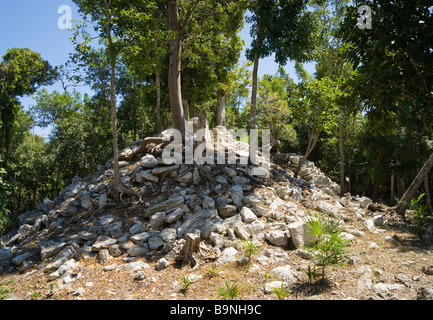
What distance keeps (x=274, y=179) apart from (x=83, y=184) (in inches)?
267

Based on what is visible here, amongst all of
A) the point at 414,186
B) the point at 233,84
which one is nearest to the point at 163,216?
the point at 414,186

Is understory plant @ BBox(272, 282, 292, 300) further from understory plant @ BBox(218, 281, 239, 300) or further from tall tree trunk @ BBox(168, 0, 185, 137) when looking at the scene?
tall tree trunk @ BBox(168, 0, 185, 137)

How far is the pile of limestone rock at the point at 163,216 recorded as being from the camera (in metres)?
6.14

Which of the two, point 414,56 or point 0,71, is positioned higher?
point 0,71

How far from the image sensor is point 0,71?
1255cm

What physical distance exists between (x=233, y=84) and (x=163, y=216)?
41.1 ft

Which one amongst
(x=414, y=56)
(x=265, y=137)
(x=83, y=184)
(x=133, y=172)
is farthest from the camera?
(x=265, y=137)

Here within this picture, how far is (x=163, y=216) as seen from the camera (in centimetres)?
694

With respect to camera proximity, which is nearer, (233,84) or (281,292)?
(281,292)

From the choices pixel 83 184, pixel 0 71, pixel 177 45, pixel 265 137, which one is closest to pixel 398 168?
pixel 265 137

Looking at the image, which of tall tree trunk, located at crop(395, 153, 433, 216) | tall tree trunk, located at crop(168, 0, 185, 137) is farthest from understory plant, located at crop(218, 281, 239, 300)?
tall tree trunk, located at crop(395, 153, 433, 216)

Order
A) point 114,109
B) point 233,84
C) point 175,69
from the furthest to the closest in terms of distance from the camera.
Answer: point 233,84, point 175,69, point 114,109

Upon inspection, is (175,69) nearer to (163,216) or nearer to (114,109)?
(114,109)

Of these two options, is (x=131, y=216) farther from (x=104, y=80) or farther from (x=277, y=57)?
(x=104, y=80)
